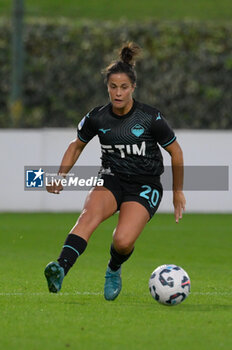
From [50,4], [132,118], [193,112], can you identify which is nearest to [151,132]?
[132,118]

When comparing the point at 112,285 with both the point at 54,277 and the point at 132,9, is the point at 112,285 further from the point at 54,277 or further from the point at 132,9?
the point at 132,9

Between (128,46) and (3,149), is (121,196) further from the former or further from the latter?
(3,149)

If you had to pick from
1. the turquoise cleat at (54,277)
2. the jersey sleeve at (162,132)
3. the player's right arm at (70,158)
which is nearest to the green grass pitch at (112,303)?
the turquoise cleat at (54,277)

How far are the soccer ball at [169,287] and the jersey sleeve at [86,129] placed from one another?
4.47 feet

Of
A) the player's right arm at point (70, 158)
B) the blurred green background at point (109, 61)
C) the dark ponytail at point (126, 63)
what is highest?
the dark ponytail at point (126, 63)

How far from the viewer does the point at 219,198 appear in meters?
18.9

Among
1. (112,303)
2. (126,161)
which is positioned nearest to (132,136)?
(126,161)

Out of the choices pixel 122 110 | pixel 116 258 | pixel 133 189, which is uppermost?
pixel 122 110

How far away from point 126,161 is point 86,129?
0.45m

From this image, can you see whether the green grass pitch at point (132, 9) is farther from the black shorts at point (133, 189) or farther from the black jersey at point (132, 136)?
the black shorts at point (133, 189)

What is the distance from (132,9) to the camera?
29500 mm

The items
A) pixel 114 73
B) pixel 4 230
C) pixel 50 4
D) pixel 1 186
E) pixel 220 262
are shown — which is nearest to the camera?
pixel 114 73

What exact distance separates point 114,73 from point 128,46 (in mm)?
323

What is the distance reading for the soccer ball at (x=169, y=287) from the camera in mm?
7410
